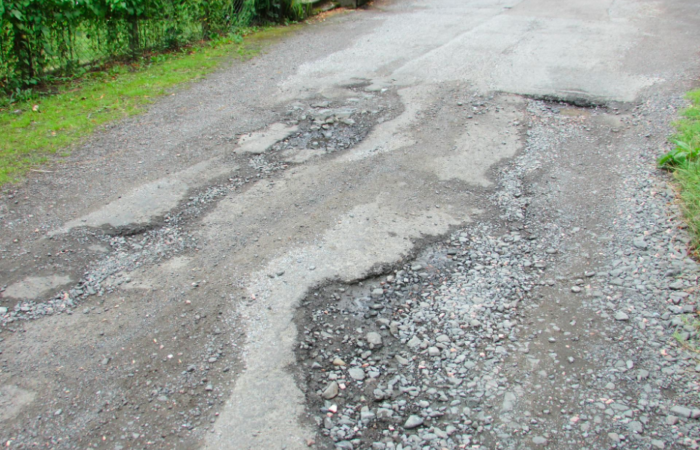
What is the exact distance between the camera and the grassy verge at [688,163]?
4.12 meters

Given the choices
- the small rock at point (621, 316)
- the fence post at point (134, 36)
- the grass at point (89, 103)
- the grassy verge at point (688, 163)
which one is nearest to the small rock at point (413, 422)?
the small rock at point (621, 316)

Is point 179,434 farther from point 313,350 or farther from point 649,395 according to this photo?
point 649,395

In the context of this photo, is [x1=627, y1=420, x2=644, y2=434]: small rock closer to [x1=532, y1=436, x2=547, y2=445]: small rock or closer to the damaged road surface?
the damaged road surface

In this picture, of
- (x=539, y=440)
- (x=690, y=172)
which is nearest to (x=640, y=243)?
(x=690, y=172)

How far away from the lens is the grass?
5.42 m

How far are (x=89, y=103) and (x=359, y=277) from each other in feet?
15.4

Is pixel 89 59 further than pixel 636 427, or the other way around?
pixel 89 59

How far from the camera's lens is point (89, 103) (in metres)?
6.55

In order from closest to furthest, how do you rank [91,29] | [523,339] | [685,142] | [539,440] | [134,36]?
[539,440] < [523,339] < [685,142] < [91,29] < [134,36]

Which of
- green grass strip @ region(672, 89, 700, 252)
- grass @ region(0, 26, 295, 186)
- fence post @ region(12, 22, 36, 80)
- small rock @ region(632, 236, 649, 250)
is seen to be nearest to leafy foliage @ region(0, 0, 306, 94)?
fence post @ region(12, 22, 36, 80)

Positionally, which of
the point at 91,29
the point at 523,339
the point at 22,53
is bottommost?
the point at 523,339

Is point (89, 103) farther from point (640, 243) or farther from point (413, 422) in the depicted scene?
point (640, 243)

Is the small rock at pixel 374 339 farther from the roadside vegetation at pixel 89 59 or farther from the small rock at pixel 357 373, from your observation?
the roadside vegetation at pixel 89 59

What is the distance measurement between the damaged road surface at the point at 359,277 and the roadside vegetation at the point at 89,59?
22.7 inches
